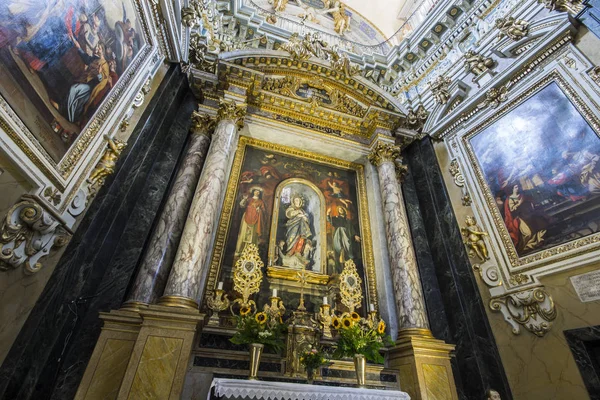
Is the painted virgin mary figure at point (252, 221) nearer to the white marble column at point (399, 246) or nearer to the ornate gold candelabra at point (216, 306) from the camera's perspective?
the ornate gold candelabra at point (216, 306)

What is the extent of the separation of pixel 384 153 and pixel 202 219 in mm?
4704

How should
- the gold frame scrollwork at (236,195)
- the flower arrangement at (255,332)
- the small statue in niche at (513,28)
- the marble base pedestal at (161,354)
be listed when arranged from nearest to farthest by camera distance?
the marble base pedestal at (161,354) < the flower arrangement at (255,332) < the gold frame scrollwork at (236,195) < the small statue in niche at (513,28)

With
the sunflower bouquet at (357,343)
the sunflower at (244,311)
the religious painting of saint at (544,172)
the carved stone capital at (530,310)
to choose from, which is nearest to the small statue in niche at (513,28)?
the religious painting of saint at (544,172)

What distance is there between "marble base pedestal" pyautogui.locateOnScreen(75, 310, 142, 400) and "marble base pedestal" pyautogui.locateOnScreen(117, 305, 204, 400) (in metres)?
0.27

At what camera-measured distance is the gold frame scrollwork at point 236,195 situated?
550cm

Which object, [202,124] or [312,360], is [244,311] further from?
[202,124]

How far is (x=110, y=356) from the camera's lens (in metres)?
3.61

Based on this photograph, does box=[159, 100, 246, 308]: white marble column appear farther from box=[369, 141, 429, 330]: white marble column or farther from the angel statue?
the angel statue

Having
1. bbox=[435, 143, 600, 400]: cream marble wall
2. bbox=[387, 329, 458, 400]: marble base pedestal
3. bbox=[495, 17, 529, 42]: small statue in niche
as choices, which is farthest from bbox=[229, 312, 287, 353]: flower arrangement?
bbox=[495, 17, 529, 42]: small statue in niche

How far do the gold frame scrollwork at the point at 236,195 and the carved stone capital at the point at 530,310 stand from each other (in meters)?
2.20

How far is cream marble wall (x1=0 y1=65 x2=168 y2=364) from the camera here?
2.88m

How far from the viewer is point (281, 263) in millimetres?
5883

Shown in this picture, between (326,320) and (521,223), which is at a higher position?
(521,223)

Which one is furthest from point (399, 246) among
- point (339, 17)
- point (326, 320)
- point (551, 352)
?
point (339, 17)
